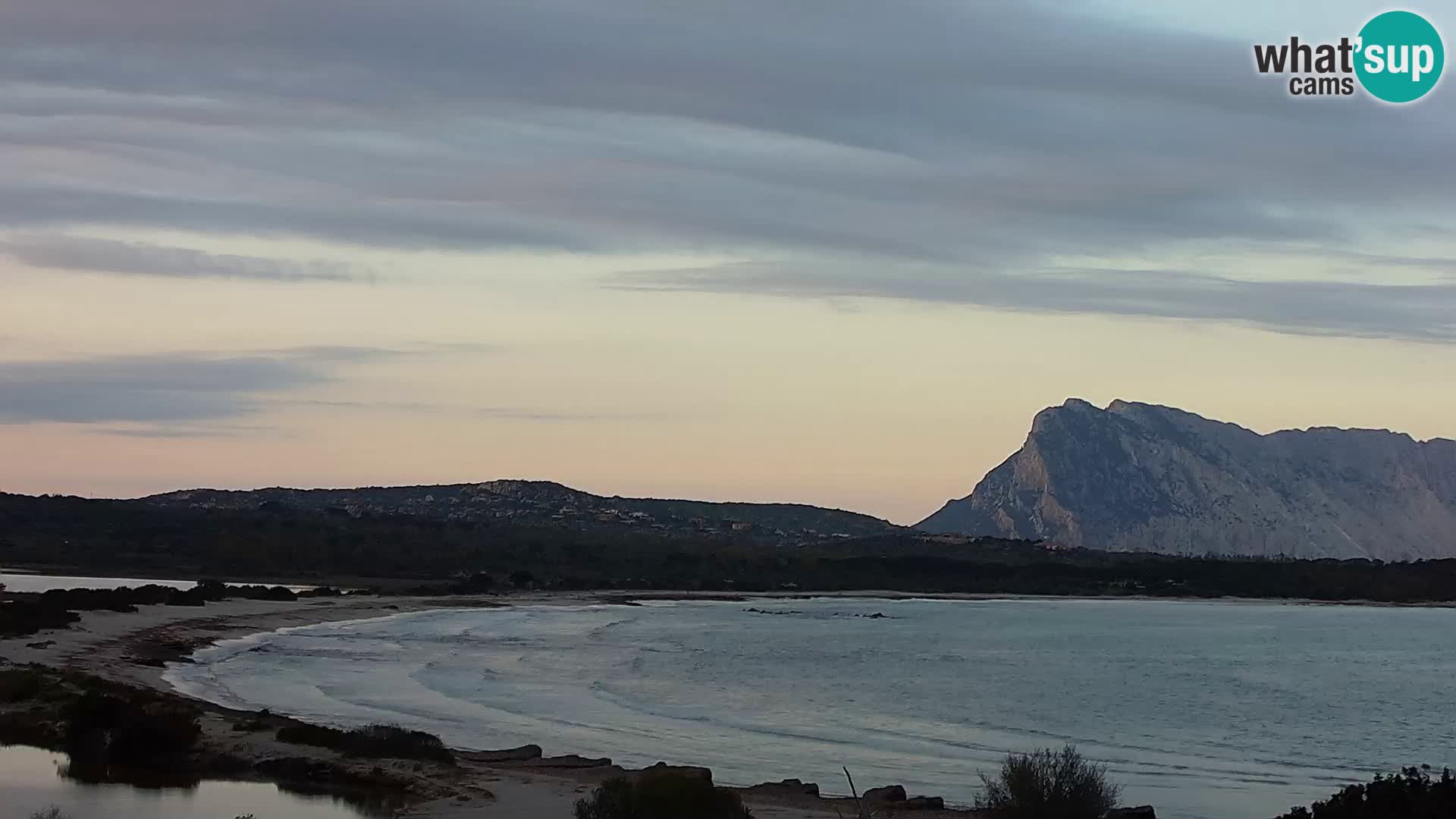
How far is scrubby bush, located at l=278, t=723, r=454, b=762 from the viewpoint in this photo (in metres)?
27.0

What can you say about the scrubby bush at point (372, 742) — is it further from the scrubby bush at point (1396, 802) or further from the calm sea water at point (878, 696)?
the scrubby bush at point (1396, 802)

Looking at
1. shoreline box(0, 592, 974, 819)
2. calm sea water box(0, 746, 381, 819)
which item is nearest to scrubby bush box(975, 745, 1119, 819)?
shoreline box(0, 592, 974, 819)

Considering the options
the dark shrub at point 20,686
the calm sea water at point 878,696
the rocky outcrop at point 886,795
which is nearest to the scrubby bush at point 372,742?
the calm sea water at point 878,696

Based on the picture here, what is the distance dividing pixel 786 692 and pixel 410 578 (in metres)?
84.5

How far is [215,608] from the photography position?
7700 cm

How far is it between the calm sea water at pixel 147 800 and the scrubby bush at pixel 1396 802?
12.2 meters

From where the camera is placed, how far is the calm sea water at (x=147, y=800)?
814 inches

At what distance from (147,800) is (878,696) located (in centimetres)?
3107

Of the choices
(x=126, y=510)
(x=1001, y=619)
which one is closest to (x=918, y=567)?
(x=1001, y=619)

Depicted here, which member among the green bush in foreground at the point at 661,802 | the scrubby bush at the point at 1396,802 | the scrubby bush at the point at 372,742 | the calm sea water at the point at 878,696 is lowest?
the calm sea water at the point at 878,696

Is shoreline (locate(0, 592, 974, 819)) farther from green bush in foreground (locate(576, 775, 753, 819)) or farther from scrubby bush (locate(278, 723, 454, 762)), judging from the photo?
green bush in foreground (locate(576, 775, 753, 819))

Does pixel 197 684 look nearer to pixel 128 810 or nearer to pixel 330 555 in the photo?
pixel 128 810

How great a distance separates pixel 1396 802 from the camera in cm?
1800

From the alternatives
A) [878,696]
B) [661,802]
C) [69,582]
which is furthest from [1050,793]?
[69,582]
